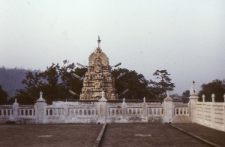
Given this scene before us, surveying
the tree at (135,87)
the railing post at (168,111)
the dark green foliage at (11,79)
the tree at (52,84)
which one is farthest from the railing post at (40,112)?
the dark green foliage at (11,79)

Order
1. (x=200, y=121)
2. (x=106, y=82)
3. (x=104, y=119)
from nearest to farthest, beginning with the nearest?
1. (x=200, y=121)
2. (x=104, y=119)
3. (x=106, y=82)

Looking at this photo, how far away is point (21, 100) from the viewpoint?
56562mm

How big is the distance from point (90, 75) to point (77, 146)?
3854 centimetres

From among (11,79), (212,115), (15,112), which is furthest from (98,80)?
(11,79)

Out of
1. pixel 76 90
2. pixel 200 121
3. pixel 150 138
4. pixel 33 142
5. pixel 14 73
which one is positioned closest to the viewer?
pixel 33 142

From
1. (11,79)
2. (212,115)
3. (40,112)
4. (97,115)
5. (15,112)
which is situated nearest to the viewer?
(212,115)

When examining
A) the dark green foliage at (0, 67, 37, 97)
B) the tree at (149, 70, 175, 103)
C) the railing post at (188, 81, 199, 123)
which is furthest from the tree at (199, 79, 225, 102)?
the dark green foliage at (0, 67, 37, 97)

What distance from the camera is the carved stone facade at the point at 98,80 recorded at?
48031mm

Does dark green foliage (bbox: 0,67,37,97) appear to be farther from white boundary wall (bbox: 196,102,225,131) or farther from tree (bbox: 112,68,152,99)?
white boundary wall (bbox: 196,102,225,131)

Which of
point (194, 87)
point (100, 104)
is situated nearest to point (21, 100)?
point (100, 104)

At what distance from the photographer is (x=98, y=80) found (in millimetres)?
48469

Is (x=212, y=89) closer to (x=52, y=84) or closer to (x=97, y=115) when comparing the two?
(x=52, y=84)

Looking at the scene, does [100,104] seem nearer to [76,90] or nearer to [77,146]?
[77,146]

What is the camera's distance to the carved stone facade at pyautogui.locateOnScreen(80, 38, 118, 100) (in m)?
48.0
